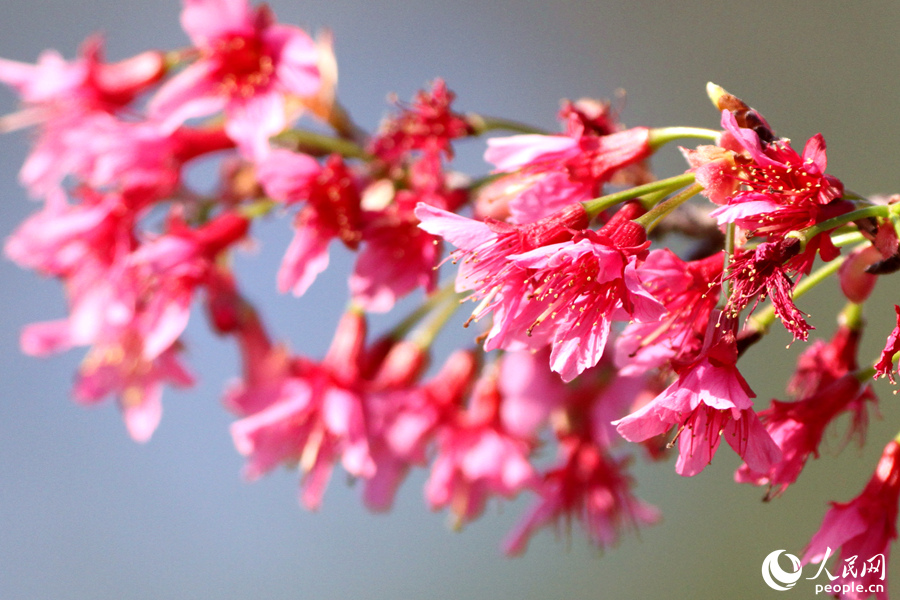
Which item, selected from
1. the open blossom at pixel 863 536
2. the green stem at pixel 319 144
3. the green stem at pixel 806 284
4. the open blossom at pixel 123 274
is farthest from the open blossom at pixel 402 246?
the open blossom at pixel 863 536

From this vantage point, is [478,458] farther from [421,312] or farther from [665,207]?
[665,207]

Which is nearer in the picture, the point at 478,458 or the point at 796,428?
the point at 796,428

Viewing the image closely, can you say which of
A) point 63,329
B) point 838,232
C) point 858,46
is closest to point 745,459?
point 838,232

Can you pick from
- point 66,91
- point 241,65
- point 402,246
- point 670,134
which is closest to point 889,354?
point 670,134

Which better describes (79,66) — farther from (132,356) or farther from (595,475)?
(595,475)

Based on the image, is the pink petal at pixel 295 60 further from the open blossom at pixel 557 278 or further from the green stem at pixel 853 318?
the green stem at pixel 853 318
